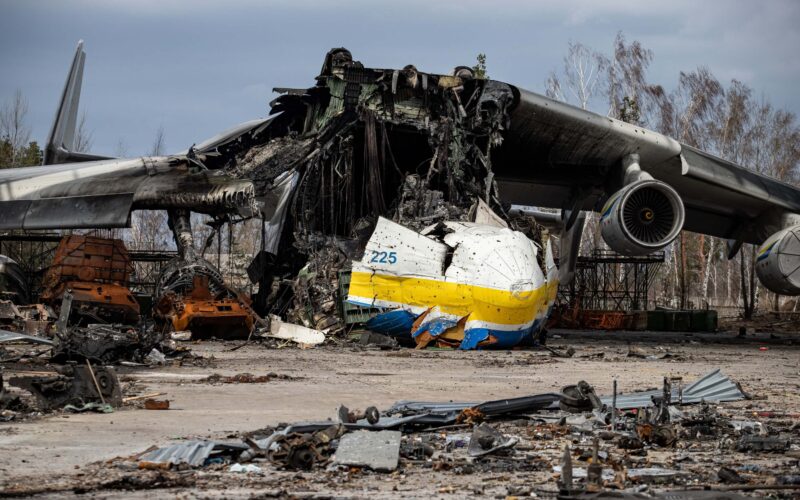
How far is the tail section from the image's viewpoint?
24188mm

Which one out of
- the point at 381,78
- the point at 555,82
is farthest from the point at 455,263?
the point at 555,82

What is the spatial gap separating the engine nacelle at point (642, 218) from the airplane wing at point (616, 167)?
2009 mm

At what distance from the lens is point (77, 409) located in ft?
21.9

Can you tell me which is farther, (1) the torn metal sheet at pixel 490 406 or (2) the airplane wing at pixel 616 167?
(2) the airplane wing at pixel 616 167

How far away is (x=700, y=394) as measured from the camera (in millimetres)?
7938

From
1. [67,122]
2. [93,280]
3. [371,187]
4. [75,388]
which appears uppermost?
[67,122]

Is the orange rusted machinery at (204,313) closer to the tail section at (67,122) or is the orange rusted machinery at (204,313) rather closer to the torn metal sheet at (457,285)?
the torn metal sheet at (457,285)

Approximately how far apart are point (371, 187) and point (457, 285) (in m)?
4.73

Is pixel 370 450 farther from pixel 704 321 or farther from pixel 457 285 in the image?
pixel 704 321

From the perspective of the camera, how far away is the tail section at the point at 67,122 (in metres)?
24.2

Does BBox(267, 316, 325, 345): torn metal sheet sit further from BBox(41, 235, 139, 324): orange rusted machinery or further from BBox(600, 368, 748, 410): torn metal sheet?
BBox(600, 368, 748, 410): torn metal sheet

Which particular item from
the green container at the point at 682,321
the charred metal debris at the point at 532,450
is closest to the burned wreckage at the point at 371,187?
the charred metal debris at the point at 532,450

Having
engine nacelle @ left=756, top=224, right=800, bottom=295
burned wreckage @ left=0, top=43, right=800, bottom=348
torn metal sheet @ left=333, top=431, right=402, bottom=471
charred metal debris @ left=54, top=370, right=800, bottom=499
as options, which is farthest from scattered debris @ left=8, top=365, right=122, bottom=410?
engine nacelle @ left=756, top=224, right=800, bottom=295

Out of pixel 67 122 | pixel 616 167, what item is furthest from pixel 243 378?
pixel 67 122
